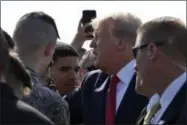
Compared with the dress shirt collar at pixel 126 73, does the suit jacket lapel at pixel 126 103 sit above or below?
below

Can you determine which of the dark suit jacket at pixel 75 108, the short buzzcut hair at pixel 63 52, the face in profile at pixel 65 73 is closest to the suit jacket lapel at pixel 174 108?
the dark suit jacket at pixel 75 108

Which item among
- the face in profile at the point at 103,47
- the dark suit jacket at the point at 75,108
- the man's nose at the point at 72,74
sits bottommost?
the man's nose at the point at 72,74

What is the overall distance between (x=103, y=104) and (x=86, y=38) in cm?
289

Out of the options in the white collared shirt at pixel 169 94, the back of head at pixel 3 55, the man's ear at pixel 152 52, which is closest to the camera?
the back of head at pixel 3 55

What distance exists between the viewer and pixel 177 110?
363cm

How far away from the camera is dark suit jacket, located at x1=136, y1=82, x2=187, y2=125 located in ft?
11.7

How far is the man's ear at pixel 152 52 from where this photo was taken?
3.88 meters

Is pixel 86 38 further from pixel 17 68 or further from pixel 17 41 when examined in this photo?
pixel 17 68

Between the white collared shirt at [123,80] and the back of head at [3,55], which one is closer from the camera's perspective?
the back of head at [3,55]

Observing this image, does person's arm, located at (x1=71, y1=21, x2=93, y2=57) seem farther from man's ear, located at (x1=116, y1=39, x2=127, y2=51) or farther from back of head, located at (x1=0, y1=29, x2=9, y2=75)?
back of head, located at (x1=0, y1=29, x2=9, y2=75)

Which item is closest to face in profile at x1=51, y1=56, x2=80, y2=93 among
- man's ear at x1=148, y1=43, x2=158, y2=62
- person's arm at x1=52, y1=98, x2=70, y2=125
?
person's arm at x1=52, y1=98, x2=70, y2=125

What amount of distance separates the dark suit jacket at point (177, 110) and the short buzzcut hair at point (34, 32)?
1261 millimetres

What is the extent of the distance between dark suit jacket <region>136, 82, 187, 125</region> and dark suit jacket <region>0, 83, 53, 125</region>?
0.91 meters

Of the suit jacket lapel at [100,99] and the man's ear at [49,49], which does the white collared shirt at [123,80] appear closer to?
the suit jacket lapel at [100,99]
